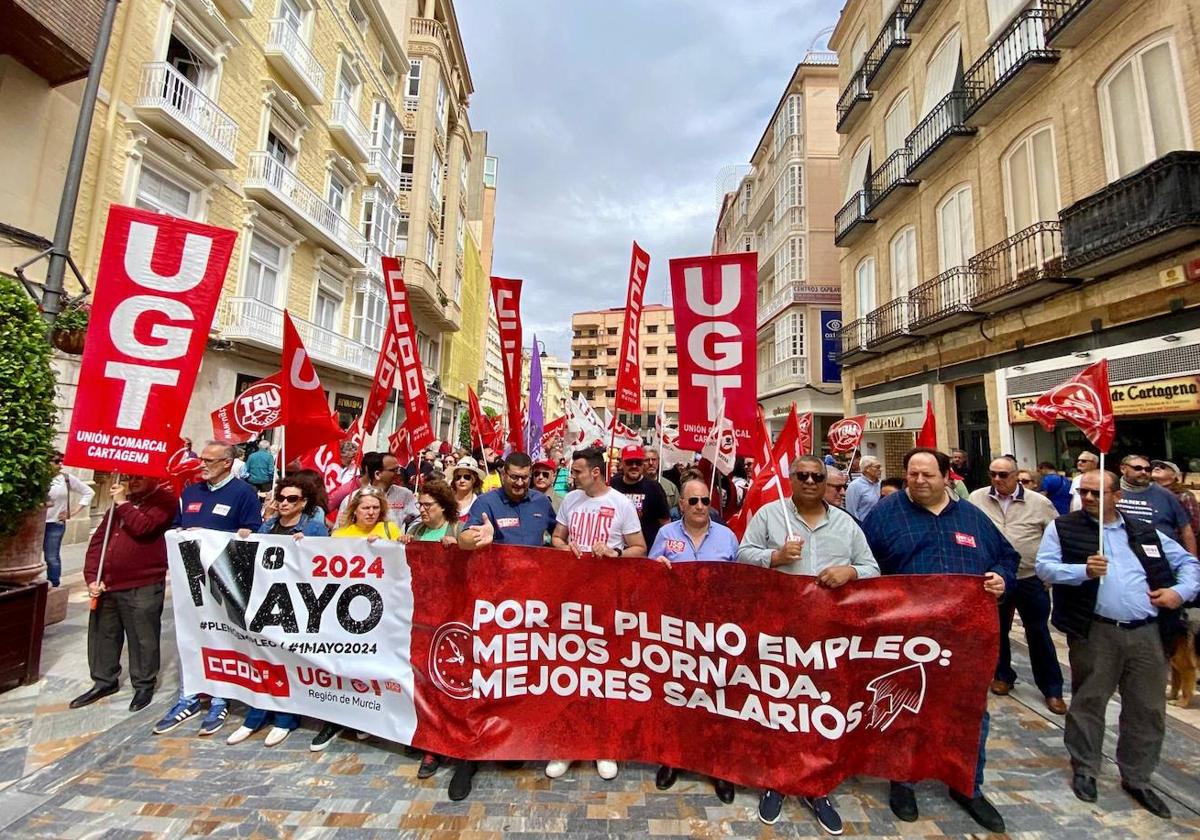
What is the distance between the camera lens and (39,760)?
128 inches

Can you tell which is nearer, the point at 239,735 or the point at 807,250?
the point at 239,735

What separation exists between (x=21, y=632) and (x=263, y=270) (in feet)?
47.3

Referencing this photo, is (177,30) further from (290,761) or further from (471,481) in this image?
(290,761)

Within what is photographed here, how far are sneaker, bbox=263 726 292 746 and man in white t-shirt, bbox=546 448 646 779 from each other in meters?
2.17

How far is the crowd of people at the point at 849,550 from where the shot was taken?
306 cm

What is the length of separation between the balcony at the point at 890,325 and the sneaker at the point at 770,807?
48.1ft

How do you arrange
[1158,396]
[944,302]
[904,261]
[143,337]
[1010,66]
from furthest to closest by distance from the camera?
[904,261] → [944,302] → [1010,66] → [1158,396] → [143,337]

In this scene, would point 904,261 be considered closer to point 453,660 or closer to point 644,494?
point 644,494

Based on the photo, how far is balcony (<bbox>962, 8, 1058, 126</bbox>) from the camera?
10734 millimetres

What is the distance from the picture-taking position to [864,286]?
1850 centimetres

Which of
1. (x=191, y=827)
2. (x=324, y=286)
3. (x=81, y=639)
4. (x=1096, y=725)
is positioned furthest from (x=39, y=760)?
(x=324, y=286)

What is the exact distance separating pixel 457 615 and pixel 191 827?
1.57m

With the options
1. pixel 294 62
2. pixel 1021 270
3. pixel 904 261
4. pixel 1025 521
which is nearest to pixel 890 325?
pixel 904 261

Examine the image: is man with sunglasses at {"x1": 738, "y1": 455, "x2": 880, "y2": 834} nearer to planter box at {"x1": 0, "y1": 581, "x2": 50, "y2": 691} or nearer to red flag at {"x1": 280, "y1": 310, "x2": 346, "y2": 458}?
red flag at {"x1": 280, "y1": 310, "x2": 346, "y2": 458}
